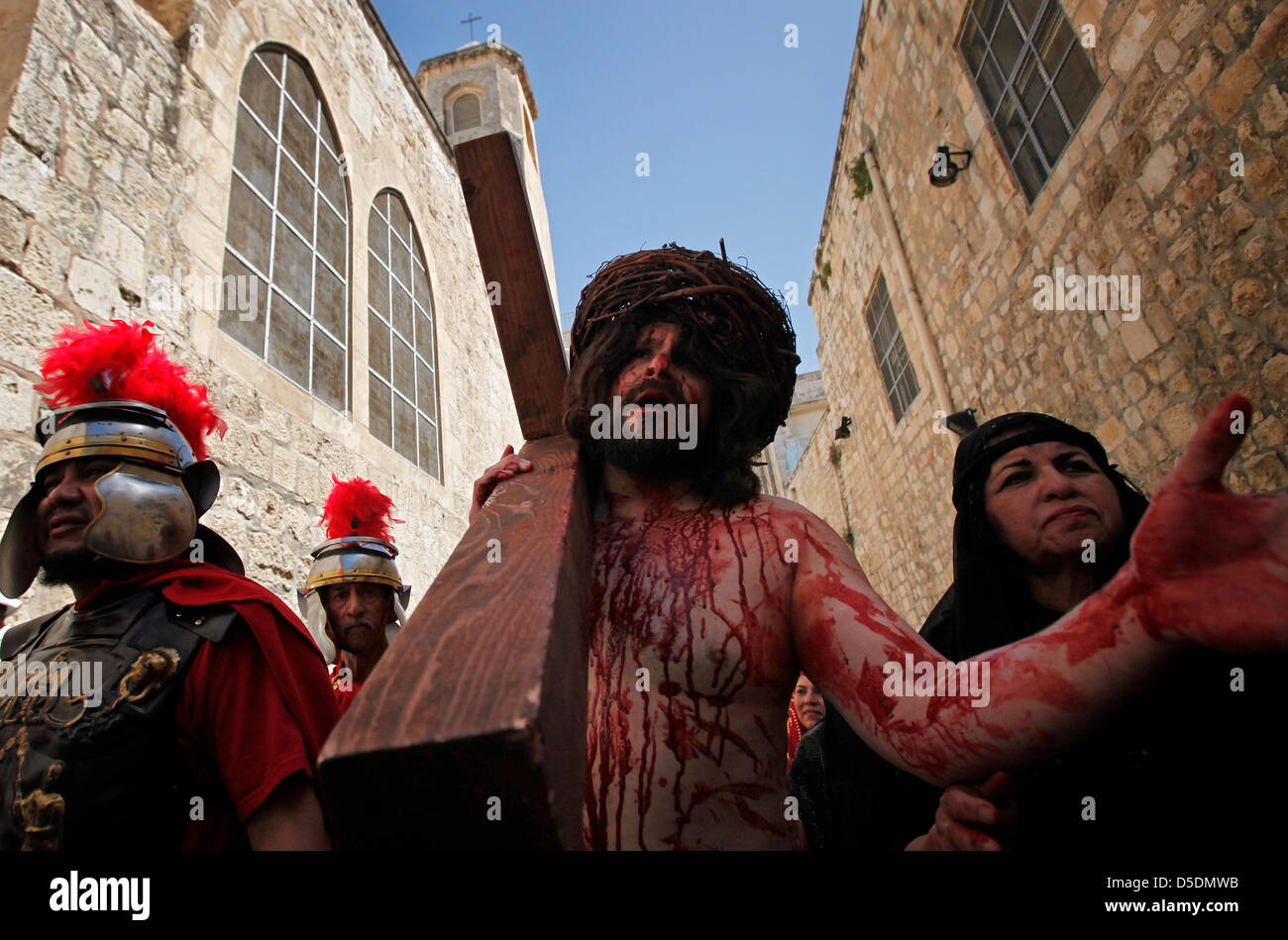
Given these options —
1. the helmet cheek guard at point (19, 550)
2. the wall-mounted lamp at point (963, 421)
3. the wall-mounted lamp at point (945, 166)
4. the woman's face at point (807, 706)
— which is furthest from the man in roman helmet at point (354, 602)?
the wall-mounted lamp at point (945, 166)

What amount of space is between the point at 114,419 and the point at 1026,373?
550 centimetres

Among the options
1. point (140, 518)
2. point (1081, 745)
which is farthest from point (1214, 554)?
point (140, 518)

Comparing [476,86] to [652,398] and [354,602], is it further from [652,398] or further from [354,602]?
[652,398]

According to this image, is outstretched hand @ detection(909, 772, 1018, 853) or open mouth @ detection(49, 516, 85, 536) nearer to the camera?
outstretched hand @ detection(909, 772, 1018, 853)

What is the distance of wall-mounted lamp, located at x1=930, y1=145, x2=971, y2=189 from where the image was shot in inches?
212

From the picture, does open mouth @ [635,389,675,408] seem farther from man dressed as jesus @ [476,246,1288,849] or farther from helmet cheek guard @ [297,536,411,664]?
helmet cheek guard @ [297,536,411,664]

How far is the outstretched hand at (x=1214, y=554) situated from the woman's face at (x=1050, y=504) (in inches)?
56.0

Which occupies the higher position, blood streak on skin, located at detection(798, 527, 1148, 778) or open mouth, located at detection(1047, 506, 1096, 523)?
open mouth, located at detection(1047, 506, 1096, 523)

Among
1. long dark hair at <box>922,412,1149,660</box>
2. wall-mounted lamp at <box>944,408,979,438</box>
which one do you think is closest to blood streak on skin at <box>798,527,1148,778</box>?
long dark hair at <box>922,412,1149,660</box>

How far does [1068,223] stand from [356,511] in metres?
5.00

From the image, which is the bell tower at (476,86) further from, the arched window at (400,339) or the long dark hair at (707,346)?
the long dark hair at (707,346)

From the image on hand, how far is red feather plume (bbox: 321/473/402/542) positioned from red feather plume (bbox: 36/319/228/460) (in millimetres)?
1758

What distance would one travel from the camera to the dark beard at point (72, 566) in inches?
71.0
